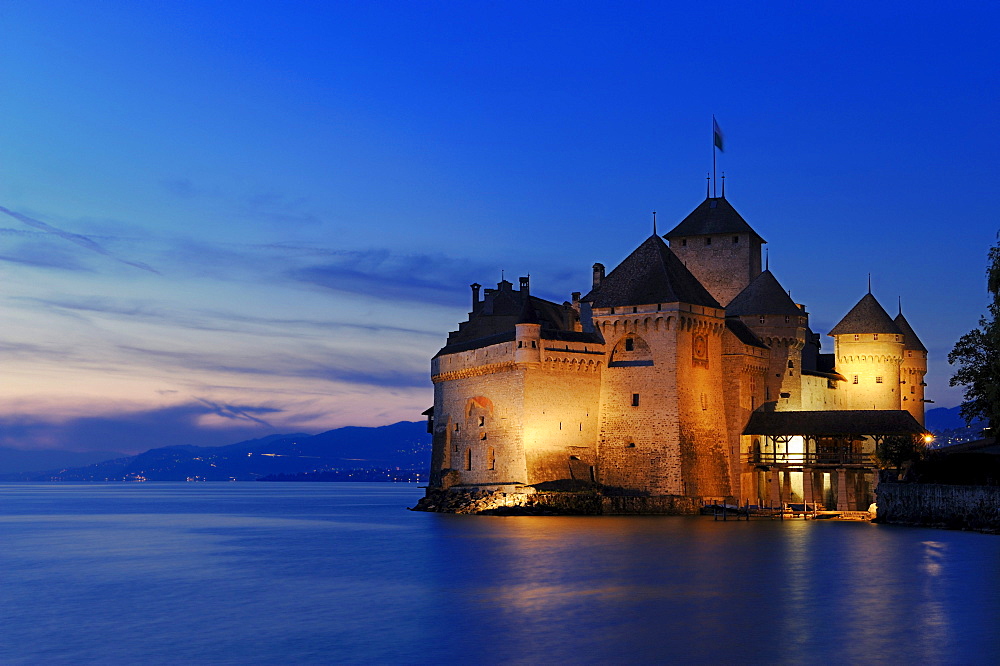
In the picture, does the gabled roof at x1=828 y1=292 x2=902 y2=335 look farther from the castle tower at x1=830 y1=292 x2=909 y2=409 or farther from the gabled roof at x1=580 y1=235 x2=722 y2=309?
the gabled roof at x1=580 y1=235 x2=722 y2=309

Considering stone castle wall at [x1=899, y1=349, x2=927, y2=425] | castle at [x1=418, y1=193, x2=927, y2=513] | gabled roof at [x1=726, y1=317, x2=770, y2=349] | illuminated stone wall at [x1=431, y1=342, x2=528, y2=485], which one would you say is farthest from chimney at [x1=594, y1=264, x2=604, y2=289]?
stone castle wall at [x1=899, y1=349, x2=927, y2=425]

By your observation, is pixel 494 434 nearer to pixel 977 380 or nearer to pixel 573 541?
pixel 573 541

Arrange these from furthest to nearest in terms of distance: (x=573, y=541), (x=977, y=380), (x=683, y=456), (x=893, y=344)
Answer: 1. (x=893, y=344)
2. (x=683, y=456)
3. (x=977, y=380)
4. (x=573, y=541)

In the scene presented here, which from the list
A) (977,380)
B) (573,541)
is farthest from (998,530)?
(573,541)

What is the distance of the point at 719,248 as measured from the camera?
61.5 meters

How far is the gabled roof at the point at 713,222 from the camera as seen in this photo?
6141 cm

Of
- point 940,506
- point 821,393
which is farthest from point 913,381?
point 940,506

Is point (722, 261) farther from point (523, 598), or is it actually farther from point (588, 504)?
point (523, 598)

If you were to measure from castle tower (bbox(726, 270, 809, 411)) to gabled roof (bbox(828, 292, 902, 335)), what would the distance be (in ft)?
18.8

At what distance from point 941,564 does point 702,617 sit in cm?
1105

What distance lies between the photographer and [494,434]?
5181 centimetres

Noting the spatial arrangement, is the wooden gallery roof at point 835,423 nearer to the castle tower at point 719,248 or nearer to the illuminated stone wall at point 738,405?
the illuminated stone wall at point 738,405

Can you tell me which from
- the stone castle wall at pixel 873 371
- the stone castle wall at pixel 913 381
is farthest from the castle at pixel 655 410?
the stone castle wall at pixel 913 381

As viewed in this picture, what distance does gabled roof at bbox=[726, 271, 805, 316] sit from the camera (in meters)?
56.0
